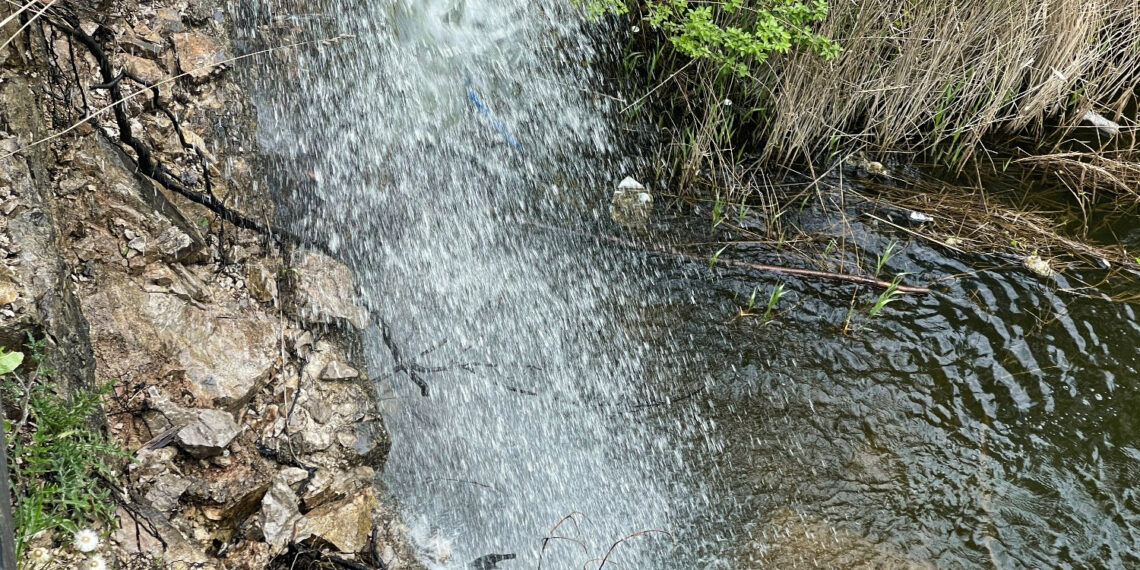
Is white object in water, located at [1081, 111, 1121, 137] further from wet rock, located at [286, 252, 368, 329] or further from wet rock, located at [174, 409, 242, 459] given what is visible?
wet rock, located at [174, 409, 242, 459]

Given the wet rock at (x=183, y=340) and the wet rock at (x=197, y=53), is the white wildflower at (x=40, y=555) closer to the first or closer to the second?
the wet rock at (x=183, y=340)

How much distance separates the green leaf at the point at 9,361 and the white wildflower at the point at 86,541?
448 millimetres

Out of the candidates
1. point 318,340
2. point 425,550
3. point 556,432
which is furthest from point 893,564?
point 318,340

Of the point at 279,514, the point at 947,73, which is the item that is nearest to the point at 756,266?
the point at 947,73

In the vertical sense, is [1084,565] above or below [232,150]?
below

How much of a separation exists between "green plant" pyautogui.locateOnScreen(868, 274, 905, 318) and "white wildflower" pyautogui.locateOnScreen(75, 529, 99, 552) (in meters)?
3.52

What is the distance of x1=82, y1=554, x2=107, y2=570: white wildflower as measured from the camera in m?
1.84

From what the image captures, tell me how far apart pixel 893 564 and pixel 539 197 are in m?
2.62

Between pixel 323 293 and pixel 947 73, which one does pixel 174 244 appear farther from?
pixel 947 73

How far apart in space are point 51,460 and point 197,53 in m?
1.98

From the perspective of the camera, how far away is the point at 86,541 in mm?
1846

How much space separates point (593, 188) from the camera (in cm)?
448

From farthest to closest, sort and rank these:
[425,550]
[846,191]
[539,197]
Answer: [846,191] < [539,197] < [425,550]

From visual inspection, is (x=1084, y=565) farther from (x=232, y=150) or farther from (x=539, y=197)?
(x=232, y=150)
